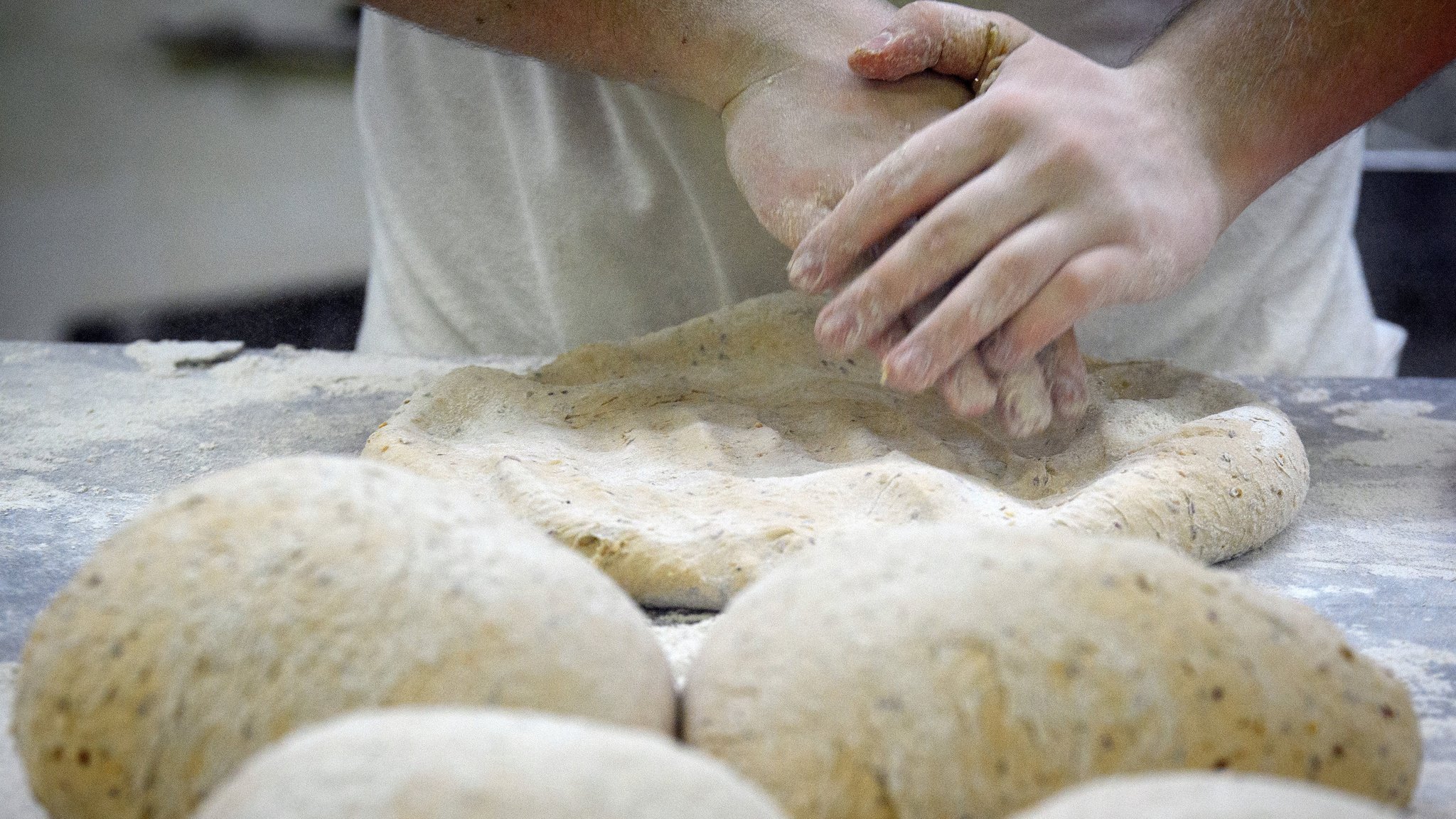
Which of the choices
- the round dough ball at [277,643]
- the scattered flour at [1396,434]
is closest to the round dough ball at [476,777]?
the round dough ball at [277,643]

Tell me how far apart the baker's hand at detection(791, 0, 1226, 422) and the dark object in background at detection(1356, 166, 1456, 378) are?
235 cm

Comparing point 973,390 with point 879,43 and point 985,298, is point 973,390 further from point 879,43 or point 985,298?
point 879,43

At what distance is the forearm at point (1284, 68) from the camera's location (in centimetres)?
156

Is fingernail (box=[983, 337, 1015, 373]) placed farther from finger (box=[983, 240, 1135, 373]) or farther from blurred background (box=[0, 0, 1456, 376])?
blurred background (box=[0, 0, 1456, 376])

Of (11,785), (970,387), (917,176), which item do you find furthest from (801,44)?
(11,785)

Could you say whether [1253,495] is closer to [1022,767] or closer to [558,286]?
[1022,767]

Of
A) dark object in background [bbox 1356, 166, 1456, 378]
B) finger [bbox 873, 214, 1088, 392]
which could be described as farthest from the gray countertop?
dark object in background [bbox 1356, 166, 1456, 378]

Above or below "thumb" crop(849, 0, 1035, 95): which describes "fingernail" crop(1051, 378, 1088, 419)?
below

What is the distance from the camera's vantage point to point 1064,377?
1.51 m

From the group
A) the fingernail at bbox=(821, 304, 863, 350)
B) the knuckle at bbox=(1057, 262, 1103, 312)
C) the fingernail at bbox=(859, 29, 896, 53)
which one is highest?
the fingernail at bbox=(859, 29, 896, 53)

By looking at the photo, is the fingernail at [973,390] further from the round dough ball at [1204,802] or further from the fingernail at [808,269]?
the round dough ball at [1204,802]

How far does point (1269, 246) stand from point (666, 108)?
1178 mm

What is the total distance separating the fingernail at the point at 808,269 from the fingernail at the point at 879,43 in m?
0.29

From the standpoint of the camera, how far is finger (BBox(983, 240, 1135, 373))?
1.35 metres
